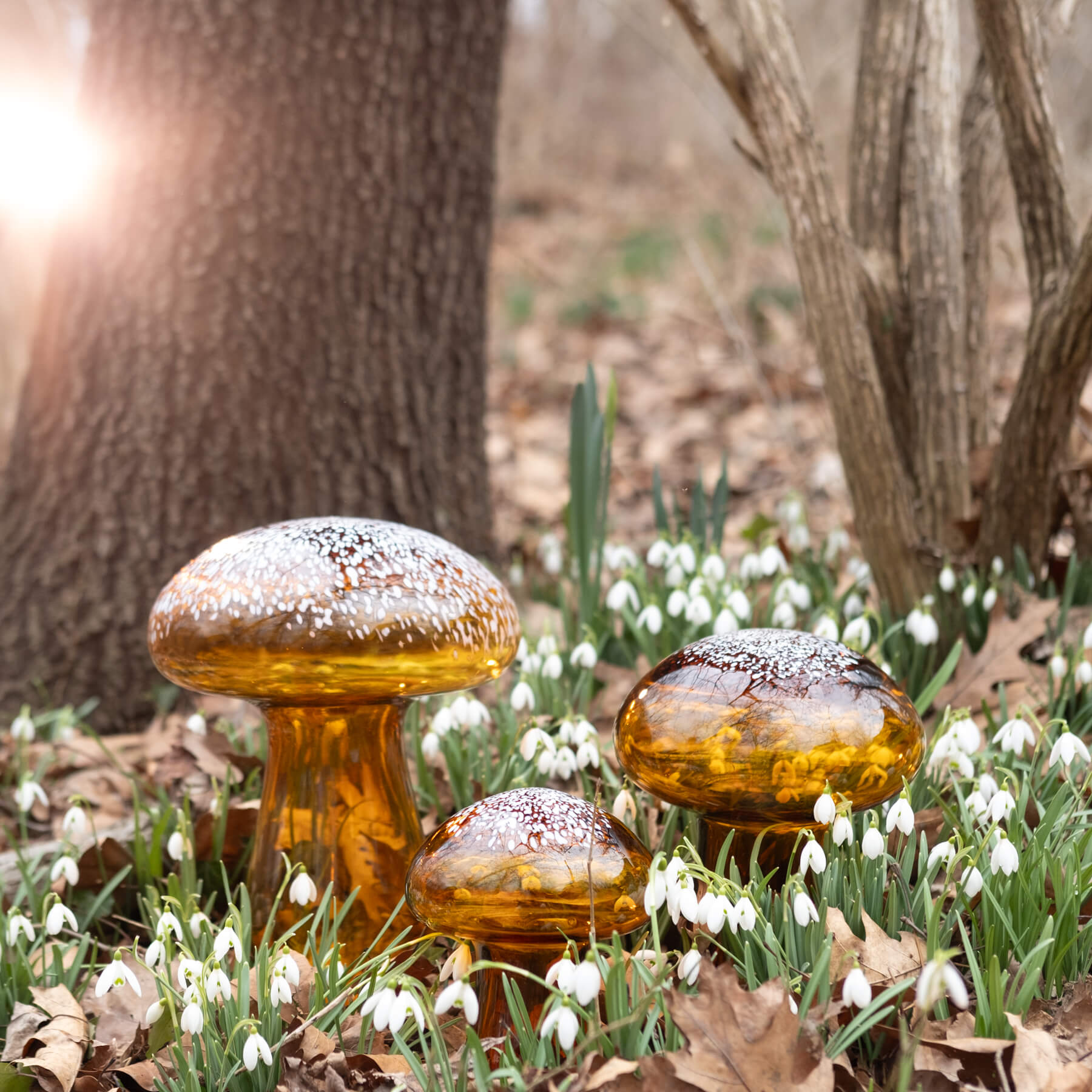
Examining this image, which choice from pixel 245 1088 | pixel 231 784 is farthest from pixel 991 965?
pixel 231 784

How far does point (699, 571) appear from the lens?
2.44 meters

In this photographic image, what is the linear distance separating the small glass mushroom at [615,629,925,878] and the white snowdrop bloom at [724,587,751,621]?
0.71 meters

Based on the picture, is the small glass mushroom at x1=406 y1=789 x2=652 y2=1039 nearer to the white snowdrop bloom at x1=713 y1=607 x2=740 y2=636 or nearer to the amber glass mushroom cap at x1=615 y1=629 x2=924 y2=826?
the amber glass mushroom cap at x1=615 y1=629 x2=924 y2=826

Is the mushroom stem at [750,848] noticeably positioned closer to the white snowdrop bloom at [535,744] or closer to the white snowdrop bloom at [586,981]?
the white snowdrop bloom at [535,744]

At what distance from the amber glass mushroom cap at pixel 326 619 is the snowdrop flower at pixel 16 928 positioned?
1.47 feet

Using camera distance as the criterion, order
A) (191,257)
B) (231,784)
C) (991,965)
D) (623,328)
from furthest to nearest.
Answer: (623,328)
(191,257)
(231,784)
(991,965)

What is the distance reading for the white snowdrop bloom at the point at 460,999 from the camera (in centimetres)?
120

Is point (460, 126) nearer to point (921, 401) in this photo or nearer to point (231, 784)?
point (921, 401)

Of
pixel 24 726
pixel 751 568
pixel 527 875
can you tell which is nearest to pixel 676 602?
pixel 751 568

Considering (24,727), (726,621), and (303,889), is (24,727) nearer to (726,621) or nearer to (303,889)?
(303,889)

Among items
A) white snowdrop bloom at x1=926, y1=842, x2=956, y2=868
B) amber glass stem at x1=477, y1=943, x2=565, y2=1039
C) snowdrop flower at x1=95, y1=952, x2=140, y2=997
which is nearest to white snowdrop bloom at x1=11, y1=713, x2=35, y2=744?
snowdrop flower at x1=95, y1=952, x2=140, y2=997

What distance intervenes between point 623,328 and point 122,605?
625 centimetres

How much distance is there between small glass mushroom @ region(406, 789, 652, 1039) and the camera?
132 centimetres

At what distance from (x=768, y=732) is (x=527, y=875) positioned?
0.38 m
